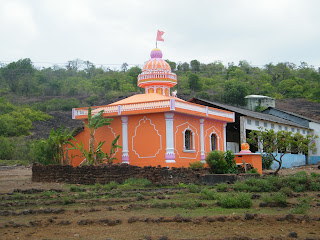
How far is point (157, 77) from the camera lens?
2867 cm

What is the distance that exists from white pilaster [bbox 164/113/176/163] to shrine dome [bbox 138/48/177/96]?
5.33 metres

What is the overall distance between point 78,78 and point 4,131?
107 ft

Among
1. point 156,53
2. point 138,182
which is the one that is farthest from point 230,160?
point 156,53

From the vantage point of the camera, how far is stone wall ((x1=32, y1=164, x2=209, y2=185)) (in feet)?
70.3

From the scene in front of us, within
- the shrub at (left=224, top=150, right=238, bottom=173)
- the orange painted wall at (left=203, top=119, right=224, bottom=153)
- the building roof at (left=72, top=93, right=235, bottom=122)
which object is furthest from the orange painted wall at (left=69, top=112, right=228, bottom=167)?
the shrub at (left=224, top=150, right=238, bottom=173)

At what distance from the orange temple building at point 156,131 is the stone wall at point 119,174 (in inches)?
68.0

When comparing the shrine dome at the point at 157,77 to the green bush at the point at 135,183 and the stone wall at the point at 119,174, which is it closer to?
the stone wall at the point at 119,174

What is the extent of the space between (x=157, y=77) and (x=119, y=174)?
889 centimetres

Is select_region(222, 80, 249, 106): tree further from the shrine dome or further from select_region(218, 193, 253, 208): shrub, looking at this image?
select_region(218, 193, 253, 208): shrub

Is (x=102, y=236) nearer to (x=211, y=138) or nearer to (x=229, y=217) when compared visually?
(x=229, y=217)

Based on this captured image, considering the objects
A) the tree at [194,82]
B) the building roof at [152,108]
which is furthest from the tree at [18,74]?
the building roof at [152,108]

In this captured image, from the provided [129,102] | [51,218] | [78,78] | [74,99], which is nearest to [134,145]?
[129,102]

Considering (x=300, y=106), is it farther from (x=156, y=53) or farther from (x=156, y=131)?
(x=156, y=131)

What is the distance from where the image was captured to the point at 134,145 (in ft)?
81.7
